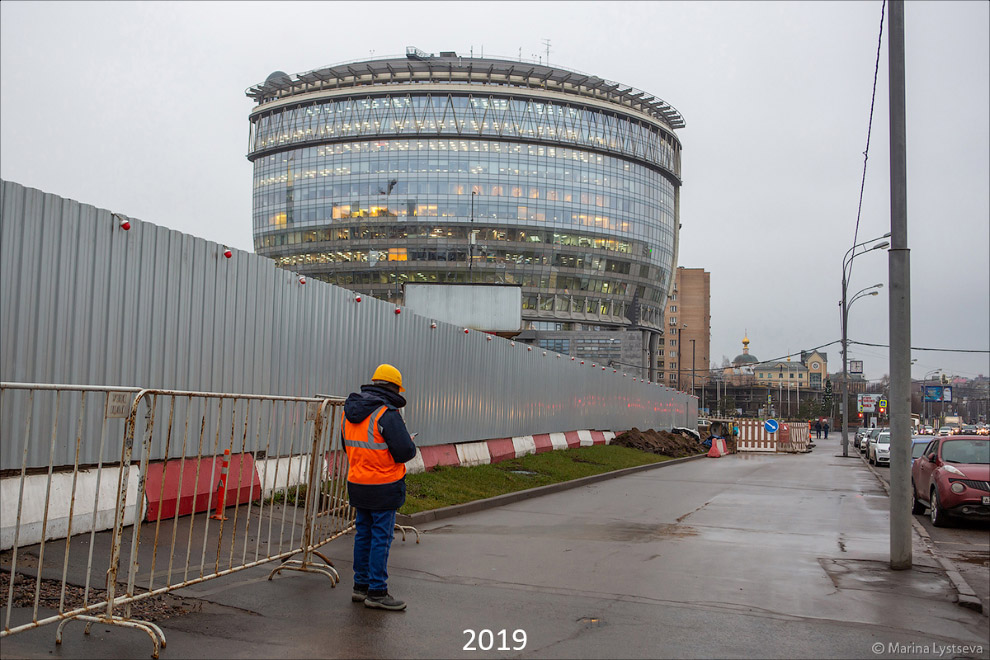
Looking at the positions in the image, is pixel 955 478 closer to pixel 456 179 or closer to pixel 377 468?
pixel 377 468

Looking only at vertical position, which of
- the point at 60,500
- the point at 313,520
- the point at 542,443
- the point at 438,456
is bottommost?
the point at 542,443

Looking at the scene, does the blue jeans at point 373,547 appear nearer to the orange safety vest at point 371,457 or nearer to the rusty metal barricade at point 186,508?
the orange safety vest at point 371,457

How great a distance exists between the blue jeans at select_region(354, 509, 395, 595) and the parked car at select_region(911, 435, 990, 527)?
10.6 meters

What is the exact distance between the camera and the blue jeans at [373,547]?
21.5 ft

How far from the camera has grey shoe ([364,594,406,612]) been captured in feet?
21.4

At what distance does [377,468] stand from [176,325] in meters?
4.79

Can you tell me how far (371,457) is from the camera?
667 centimetres

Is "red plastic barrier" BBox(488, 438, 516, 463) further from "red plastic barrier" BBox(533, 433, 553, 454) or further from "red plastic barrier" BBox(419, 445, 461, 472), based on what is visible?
"red plastic barrier" BBox(419, 445, 461, 472)

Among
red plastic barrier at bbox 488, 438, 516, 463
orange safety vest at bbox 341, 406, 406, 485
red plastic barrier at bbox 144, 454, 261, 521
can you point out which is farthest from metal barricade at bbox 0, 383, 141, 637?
red plastic barrier at bbox 488, 438, 516, 463

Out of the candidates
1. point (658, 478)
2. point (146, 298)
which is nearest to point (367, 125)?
point (658, 478)

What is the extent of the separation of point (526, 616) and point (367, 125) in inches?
4197

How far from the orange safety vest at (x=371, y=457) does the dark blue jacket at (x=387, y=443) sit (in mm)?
36

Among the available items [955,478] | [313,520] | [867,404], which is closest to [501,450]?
[955,478]

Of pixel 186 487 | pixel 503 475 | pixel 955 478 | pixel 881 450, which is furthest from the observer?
pixel 881 450
